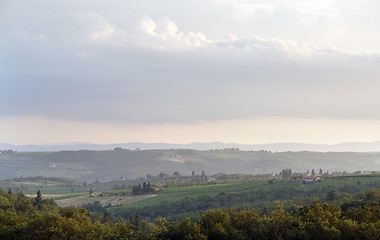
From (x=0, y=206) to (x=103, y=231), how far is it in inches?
3381

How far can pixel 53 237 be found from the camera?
344 feet

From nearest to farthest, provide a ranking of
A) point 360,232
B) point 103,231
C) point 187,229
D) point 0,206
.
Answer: point 360,232
point 187,229
point 103,231
point 0,206

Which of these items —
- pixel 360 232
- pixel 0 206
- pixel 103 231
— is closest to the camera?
pixel 360 232

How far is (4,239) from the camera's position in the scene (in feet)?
360

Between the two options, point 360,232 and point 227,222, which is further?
point 227,222

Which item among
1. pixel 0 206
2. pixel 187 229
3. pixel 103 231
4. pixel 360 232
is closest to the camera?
pixel 360 232

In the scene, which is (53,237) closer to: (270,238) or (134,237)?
(134,237)

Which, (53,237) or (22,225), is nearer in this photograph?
(53,237)

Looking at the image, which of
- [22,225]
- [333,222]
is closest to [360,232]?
[333,222]

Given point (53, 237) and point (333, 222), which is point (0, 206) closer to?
point (53, 237)

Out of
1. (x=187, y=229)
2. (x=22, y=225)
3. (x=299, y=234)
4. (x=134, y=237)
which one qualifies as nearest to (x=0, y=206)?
(x=22, y=225)

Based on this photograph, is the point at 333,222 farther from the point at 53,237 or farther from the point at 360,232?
the point at 53,237

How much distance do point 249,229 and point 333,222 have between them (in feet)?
56.8

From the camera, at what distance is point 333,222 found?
10569 cm
